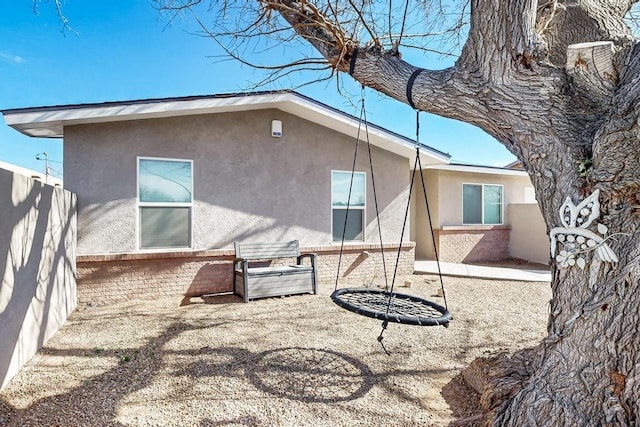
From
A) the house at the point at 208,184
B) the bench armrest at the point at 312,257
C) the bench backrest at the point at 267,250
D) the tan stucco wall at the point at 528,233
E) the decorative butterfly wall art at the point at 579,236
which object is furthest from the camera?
the tan stucco wall at the point at 528,233

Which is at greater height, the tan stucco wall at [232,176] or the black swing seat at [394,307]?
the tan stucco wall at [232,176]

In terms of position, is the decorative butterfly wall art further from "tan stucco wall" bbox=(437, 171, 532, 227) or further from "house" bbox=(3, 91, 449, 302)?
"tan stucco wall" bbox=(437, 171, 532, 227)

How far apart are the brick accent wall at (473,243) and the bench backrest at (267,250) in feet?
Result: 18.4

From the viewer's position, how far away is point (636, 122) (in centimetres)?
188

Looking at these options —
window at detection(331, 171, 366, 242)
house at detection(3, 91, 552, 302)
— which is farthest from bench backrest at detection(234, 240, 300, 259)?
window at detection(331, 171, 366, 242)

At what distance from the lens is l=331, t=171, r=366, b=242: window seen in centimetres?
827

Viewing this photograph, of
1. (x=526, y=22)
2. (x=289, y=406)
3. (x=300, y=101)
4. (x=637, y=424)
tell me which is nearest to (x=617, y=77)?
(x=526, y=22)

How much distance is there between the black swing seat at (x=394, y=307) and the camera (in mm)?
3199

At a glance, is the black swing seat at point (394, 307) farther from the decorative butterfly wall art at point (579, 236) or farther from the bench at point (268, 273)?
the bench at point (268, 273)

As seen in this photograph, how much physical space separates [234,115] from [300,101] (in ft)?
4.59

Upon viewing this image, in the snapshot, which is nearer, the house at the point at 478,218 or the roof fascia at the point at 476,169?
the roof fascia at the point at 476,169

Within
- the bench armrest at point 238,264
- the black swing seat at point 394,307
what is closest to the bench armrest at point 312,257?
the bench armrest at point 238,264

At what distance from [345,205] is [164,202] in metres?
4.01

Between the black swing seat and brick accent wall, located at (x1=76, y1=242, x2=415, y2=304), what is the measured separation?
3.27 m
